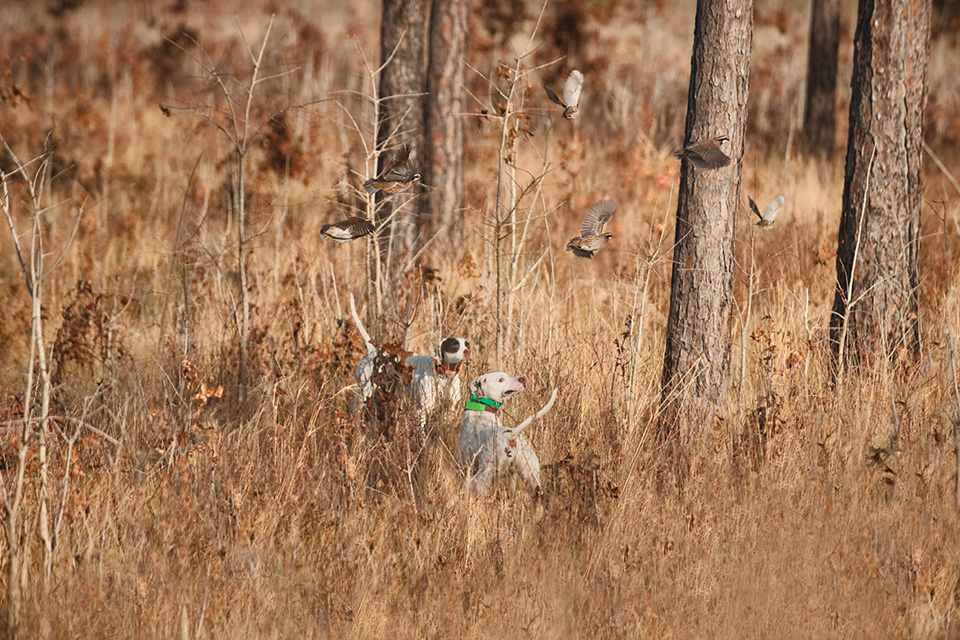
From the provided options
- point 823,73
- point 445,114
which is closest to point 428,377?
point 445,114

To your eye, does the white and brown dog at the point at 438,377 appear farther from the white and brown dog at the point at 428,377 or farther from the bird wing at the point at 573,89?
the bird wing at the point at 573,89

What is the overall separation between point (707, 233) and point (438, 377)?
4.78 ft

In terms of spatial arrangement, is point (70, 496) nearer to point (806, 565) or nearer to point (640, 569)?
point (640, 569)

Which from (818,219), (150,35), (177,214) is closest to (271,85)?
(150,35)

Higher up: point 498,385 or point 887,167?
point 887,167

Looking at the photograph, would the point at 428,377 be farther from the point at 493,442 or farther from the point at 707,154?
the point at 707,154

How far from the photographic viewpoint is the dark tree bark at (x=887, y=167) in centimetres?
477

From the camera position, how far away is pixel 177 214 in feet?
28.2

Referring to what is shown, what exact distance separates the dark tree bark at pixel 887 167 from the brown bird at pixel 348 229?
267cm

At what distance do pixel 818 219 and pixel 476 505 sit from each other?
491 cm

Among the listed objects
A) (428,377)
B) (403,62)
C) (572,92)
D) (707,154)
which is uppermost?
(403,62)

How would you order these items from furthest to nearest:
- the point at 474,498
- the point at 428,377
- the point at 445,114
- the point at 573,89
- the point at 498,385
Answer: the point at 445,114 < the point at 428,377 < the point at 573,89 < the point at 498,385 < the point at 474,498

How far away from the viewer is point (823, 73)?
11.1 m

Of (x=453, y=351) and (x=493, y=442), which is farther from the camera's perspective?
(x=453, y=351)
